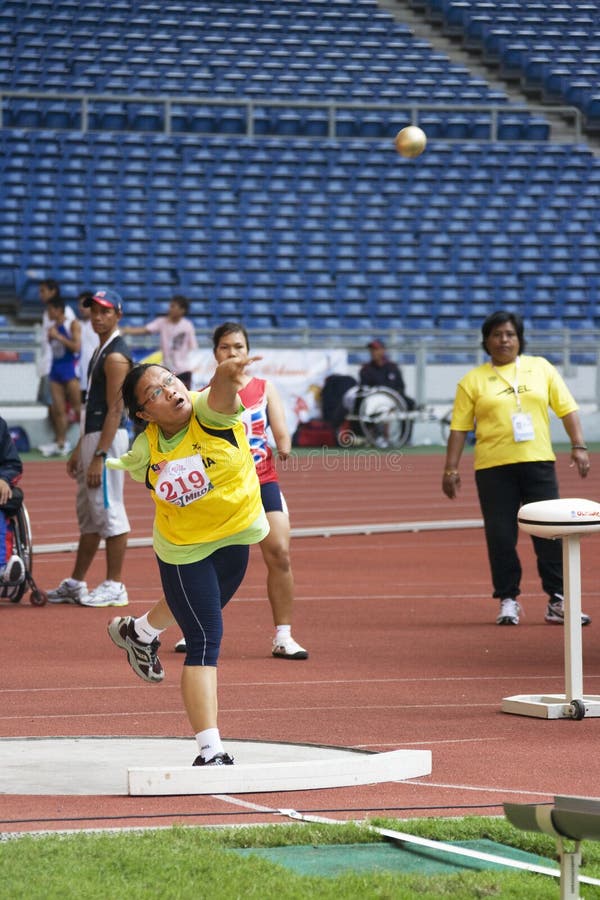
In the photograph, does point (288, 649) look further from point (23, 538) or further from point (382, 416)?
point (382, 416)

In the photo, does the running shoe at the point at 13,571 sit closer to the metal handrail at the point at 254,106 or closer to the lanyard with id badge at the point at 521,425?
the lanyard with id badge at the point at 521,425

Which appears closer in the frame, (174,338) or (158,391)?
(158,391)

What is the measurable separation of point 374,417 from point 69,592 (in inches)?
537

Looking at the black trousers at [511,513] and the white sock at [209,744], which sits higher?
the black trousers at [511,513]

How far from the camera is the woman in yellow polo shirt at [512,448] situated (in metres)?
9.96

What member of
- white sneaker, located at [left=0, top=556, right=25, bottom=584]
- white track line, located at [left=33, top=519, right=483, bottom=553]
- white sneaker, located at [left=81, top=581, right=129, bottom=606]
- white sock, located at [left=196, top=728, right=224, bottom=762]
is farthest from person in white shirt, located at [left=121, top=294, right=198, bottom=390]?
white sock, located at [left=196, top=728, right=224, bottom=762]

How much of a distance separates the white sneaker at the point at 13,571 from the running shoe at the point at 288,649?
2430 mm

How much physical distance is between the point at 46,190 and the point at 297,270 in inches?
194

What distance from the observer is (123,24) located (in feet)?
111

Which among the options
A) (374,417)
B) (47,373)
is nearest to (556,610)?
(47,373)

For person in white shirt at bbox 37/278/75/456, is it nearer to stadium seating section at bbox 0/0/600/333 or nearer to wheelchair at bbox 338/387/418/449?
stadium seating section at bbox 0/0/600/333

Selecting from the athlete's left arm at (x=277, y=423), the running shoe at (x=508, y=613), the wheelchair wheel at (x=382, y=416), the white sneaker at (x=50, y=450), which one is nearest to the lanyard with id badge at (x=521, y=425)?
the running shoe at (x=508, y=613)

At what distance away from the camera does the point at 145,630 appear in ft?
21.6

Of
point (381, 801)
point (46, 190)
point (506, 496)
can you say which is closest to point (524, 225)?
point (46, 190)
